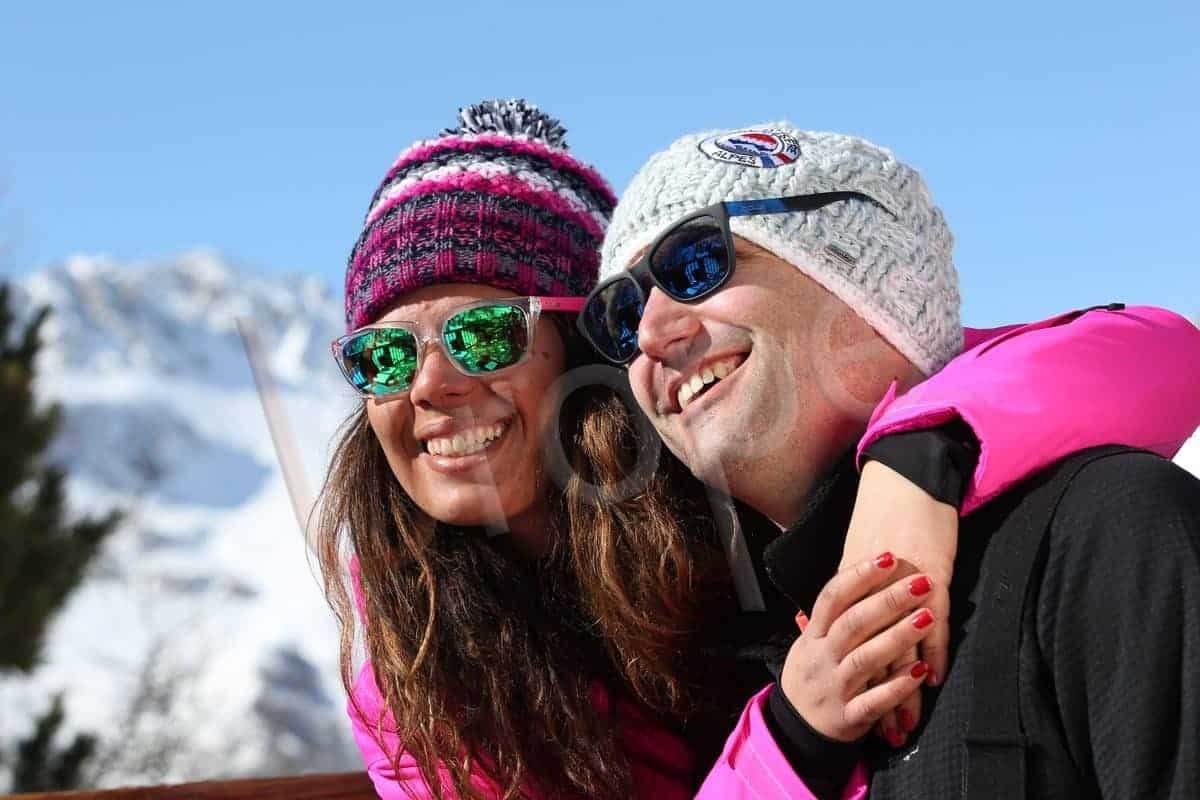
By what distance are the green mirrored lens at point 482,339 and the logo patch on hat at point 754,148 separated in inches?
27.9

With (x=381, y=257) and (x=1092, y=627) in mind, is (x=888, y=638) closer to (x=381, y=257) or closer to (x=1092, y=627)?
(x=1092, y=627)

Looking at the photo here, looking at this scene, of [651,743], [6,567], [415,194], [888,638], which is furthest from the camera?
[6,567]

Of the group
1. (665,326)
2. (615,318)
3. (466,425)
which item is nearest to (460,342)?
(466,425)

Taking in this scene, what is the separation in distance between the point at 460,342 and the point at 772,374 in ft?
3.03

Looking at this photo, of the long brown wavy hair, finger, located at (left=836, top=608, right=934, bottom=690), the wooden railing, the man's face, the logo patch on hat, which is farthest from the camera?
the long brown wavy hair

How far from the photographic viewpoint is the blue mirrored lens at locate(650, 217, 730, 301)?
1.92m

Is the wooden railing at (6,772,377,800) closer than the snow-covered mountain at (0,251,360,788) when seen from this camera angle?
Yes

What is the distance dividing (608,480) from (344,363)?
1.99ft

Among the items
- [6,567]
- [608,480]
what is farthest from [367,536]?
[6,567]

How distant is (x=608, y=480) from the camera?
2611mm

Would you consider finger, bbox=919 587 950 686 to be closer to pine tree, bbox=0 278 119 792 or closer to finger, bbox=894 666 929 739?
finger, bbox=894 666 929 739

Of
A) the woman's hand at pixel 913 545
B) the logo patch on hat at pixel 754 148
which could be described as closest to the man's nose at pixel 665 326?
the logo patch on hat at pixel 754 148

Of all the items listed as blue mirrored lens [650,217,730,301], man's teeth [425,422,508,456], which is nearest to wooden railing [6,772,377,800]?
man's teeth [425,422,508,456]

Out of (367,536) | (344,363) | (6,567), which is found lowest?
(6,567)
